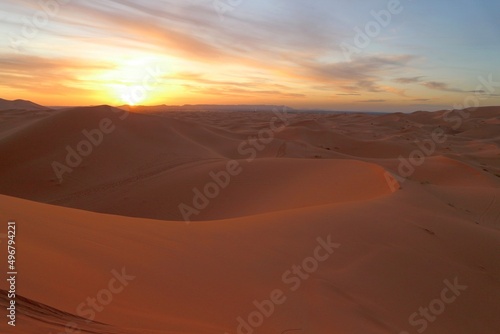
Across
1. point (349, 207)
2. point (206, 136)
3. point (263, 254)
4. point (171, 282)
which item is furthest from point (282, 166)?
point (206, 136)

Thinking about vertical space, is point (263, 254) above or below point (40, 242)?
below

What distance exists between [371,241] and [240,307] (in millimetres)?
2188

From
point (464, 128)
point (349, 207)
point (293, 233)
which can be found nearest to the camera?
point (293, 233)

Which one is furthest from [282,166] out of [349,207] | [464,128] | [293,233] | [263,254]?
[464,128]

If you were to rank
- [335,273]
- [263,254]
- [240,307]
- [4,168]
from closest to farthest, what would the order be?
[240,307], [335,273], [263,254], [4,168]

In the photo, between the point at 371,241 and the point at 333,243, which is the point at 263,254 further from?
the point at 371,241

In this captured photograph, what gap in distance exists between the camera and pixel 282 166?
1103 centimetres

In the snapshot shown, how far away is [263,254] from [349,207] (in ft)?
7.46

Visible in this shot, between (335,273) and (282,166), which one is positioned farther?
(282,166)

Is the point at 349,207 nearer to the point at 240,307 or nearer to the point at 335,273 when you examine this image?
the point at 335,273

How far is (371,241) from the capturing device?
4.33 m

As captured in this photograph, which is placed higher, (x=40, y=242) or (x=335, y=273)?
(x=40, y=242)

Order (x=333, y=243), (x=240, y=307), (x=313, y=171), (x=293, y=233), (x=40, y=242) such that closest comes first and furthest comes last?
(x=240, y=307) → (x=40, y=242) → (x=333, y=243) → (x=293, y=233) → (x=313, y=171)

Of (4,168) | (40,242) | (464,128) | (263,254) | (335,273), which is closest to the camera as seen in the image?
(40,242)
